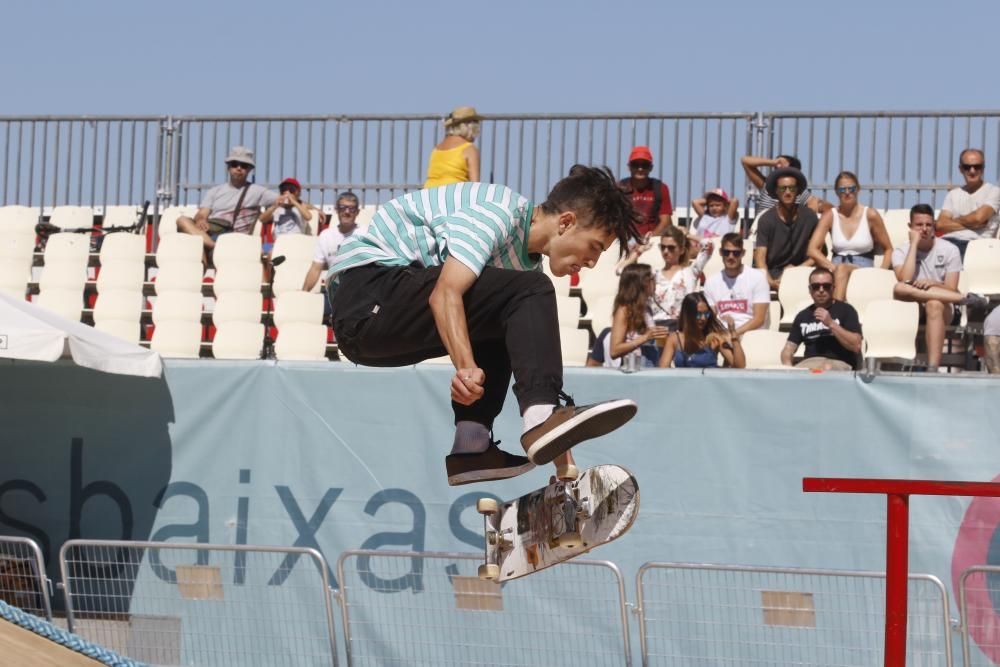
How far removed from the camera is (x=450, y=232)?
429 centimetres

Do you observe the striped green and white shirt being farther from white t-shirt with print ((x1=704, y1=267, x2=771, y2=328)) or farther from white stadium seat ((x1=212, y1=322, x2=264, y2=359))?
white stadium seat ((x1=212, y1=322, x2=264, y2=359))

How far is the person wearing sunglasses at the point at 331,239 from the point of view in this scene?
432 inches

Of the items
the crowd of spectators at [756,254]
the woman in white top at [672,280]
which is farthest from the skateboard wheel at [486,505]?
the woman in white top at [672,280]

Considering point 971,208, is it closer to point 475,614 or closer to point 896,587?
point 475,614

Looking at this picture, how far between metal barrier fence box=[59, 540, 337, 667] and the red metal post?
3.83 metres

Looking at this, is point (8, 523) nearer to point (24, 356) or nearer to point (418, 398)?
point (24, 356)

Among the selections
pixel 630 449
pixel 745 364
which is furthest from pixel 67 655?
pixel 745 364

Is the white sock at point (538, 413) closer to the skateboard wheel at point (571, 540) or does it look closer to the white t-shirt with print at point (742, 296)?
the skateboard wheel at point (571, 540)

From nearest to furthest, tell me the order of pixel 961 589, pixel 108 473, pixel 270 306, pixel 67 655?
pixel 67 655 → pixel 961 589 → pixel 108 473 → pixel 270 306

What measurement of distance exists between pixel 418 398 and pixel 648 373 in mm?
1367

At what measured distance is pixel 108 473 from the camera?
8.77 m

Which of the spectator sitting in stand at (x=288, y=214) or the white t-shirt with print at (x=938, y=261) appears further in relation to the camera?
the spectator sitting in stand at (x=288, y=214)

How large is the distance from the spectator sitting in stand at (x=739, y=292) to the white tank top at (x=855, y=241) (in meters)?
0.85

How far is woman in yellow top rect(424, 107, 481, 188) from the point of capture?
31.8 feet
